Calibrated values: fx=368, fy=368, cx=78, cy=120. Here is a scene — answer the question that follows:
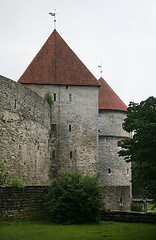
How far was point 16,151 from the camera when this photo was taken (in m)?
18.9

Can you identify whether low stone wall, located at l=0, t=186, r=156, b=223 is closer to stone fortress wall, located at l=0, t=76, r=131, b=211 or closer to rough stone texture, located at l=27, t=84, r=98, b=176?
stone fortress wall, located at l=0, t=76, r=131, b=211

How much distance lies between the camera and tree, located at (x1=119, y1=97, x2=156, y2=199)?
426 inches

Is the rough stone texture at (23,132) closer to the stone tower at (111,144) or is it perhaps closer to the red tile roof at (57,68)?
the red tile roof at (57,68)

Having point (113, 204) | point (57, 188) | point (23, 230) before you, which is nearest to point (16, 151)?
point (57, 188)

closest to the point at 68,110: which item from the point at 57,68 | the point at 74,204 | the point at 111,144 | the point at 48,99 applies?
the point at 48,99

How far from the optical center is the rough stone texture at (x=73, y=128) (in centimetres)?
2530

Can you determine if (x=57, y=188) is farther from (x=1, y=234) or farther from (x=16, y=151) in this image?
(x=16, y=151)

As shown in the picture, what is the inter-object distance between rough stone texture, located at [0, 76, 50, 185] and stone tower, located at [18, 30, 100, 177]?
1921mm

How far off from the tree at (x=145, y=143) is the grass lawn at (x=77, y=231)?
4.46 feet

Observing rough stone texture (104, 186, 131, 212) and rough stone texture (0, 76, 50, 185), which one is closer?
rough stone texture (0, 76, 50, 185)

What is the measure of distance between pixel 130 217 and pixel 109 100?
19.8 m

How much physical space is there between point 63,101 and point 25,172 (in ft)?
25.1

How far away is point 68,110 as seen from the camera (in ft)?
85.4

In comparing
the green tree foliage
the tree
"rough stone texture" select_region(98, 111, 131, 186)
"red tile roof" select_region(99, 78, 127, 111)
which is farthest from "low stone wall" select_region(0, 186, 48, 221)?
"red tile roof" select_region(99, 78, 127, 111)
